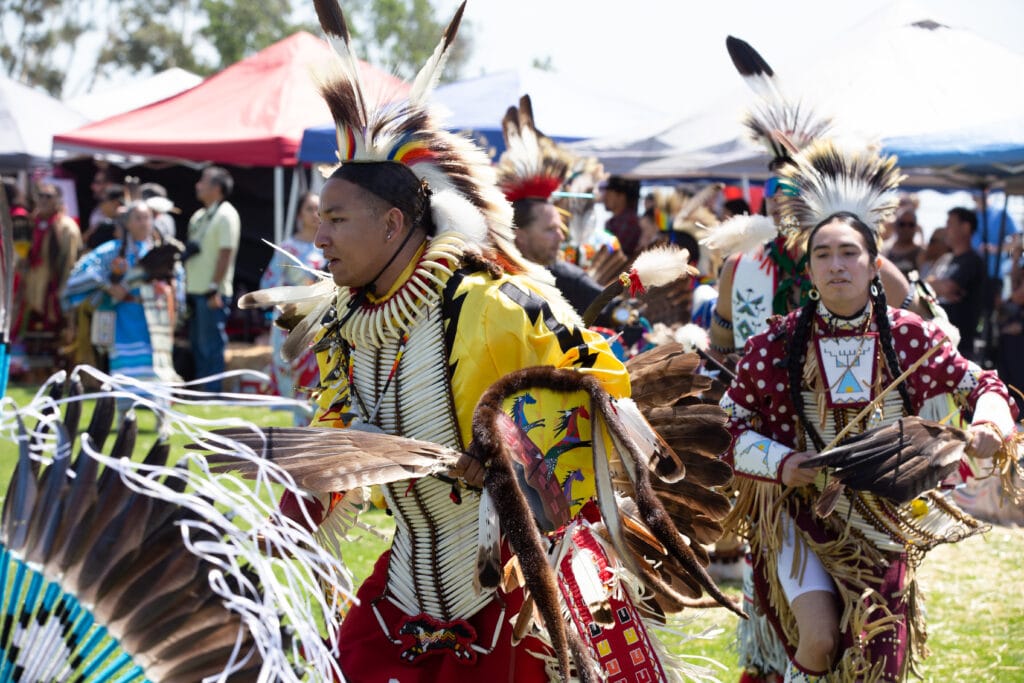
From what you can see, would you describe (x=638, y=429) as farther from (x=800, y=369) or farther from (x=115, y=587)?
(x=115, y=587)

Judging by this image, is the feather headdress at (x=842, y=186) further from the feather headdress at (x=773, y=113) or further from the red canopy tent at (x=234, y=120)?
the red canopy tent at (x=234, y=120)

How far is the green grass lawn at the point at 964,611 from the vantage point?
14.0ft

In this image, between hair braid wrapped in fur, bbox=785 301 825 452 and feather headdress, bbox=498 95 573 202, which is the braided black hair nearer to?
hair braid wrapped in fur, bbox=785 301 825 452

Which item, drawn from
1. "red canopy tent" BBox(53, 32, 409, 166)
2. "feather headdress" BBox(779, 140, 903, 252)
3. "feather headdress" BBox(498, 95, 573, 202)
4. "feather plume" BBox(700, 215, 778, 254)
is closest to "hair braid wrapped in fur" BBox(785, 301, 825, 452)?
"feather headdress" BBox(779, 140, 903, 252)

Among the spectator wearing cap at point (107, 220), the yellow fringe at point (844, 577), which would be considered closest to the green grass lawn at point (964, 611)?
the yellow fringe at point (844, 577)

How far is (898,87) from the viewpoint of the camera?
718 centimetres

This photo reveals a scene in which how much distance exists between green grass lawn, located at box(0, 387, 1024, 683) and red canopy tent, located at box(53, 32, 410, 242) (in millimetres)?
4937

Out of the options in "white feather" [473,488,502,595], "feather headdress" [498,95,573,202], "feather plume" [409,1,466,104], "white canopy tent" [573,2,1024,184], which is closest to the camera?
"white feather" [473,488,502,595]

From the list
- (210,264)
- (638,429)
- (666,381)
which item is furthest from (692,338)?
(210,264)

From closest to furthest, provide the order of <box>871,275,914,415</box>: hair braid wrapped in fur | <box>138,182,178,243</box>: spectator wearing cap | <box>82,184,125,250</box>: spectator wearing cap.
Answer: <box>871,275,914,415</box>: hair braid wrapped in fur < <box>138,182,178,243</box>: spectator wearing cap < <box>82,184,125,250</box>: spectator wearing cap

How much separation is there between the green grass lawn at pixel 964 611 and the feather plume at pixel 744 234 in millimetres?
1376

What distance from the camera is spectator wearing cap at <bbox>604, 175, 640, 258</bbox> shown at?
7762mm

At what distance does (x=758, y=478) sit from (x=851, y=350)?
0.45 m

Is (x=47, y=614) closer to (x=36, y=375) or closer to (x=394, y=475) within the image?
(x=394, y=475)
